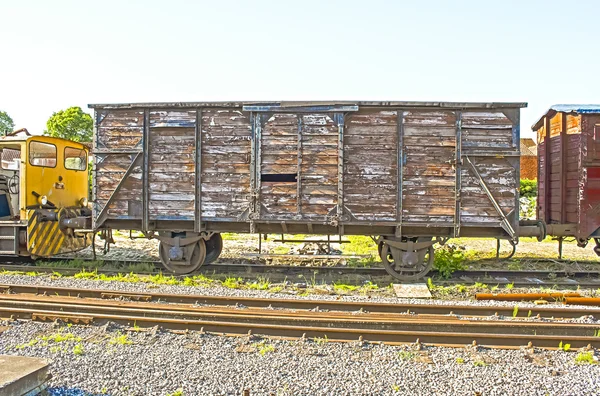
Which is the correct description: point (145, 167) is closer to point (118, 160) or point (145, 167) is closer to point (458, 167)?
point (118, 160)

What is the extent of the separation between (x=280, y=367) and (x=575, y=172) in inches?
295

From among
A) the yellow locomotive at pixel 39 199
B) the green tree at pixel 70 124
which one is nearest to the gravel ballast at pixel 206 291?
the yellow locomotive at pixel 39 199

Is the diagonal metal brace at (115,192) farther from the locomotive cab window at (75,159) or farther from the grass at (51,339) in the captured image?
the grass at (51,339)

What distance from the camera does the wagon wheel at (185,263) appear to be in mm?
8791

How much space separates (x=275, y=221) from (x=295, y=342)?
349cm

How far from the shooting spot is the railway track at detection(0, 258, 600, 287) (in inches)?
323

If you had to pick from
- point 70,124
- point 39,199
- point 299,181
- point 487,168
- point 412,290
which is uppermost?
point 70,124

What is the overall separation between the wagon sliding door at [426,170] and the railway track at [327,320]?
2.29m

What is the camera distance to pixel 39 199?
9.48 m

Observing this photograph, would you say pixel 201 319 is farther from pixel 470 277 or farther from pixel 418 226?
pixel 470 277

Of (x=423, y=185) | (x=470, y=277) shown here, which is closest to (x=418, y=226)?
(x=423, y=185)

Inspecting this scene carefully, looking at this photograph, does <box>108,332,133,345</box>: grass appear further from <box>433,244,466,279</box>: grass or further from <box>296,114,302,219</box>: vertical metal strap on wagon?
<box>433,244,466,279</box>: grass

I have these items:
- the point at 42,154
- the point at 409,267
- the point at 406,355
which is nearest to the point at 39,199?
the point at 42,154

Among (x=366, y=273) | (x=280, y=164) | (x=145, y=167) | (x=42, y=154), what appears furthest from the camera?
(x=42, y=154)
